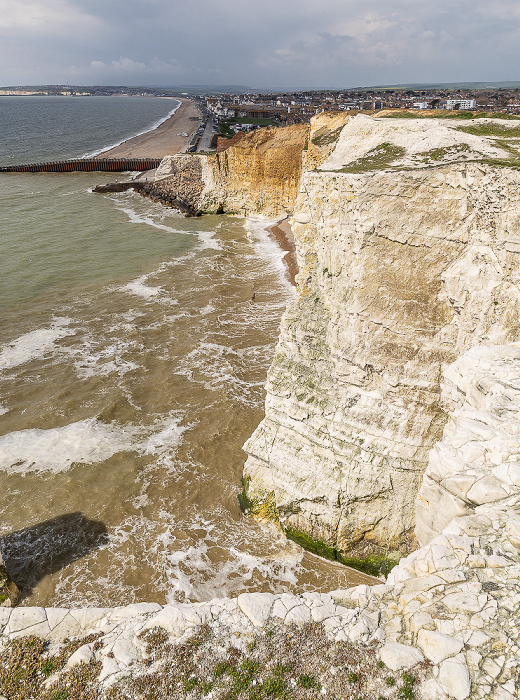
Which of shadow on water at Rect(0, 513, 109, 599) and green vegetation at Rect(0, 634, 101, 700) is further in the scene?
shadow on water at Rect(0, 513, 109, 599)

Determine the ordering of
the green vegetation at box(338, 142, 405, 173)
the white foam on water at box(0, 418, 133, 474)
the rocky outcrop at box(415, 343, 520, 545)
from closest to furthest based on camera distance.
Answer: the rocky outcrop at box(415, 343, 520, 545) < the green vegetation at box(338, 142, 405, 173) < the white foam on water at box(0, 418, 133, 474)

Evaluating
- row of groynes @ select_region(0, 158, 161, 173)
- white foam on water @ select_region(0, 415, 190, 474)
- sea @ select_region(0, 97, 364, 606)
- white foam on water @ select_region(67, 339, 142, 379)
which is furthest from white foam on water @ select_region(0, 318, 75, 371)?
row of groynes @ select_region(0, 158, 161, 173)

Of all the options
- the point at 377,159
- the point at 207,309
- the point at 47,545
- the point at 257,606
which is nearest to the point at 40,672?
the point at 257,606

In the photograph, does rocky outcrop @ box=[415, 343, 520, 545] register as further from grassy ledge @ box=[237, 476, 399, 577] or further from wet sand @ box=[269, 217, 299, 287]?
wet sand @ box=[269, 217, 299, 287]

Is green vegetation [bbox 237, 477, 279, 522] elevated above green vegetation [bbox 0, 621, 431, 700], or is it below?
below

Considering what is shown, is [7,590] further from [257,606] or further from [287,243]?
[287,243]

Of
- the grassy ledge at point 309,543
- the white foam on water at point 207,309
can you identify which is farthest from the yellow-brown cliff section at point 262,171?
the grassy ledge at point 309,543

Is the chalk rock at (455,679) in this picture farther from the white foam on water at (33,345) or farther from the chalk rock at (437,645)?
the white foam on water at (33,345)

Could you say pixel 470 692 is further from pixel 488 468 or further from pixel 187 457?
pixel 187 457
